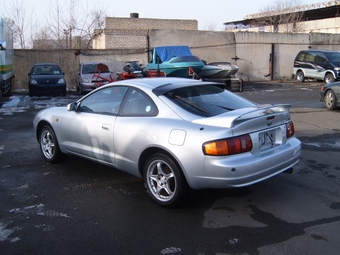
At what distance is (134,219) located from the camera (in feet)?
13.6

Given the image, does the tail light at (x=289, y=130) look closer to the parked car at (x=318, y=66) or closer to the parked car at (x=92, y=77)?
the parked car at (x=92, y=77)

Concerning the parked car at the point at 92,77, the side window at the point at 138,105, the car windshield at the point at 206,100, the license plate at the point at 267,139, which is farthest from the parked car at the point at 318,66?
the side window at the point at 138,105

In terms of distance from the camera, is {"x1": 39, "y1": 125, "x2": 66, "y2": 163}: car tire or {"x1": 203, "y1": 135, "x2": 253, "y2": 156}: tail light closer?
{"x1": 203, "y1": 135, "x2": 253, "y2": 156}: tail light

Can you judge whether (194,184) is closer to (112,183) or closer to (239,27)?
(112,183)

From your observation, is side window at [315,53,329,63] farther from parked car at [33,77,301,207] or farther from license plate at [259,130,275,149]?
license plate at [259,130,275,149]

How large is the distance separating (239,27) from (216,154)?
2070 inches

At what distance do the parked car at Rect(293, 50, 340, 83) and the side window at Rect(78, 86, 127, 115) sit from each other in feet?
60.6

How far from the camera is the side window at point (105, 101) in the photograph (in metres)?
5.20

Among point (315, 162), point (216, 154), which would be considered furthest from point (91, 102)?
point (315, 162)

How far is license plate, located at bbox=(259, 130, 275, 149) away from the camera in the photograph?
427 centimetres

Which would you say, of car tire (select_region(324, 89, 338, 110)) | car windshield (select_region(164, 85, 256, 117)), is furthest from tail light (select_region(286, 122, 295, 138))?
car tire (select_region(324, 89, 338, 110))

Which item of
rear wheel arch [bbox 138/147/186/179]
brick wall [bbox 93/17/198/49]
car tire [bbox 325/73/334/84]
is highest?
brick wall [bbox 93/17/198/49]

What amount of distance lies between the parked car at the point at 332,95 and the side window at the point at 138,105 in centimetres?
843

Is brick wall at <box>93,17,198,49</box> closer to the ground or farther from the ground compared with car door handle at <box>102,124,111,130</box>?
farther from the ground
